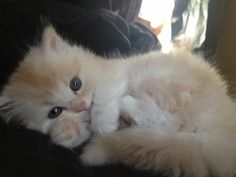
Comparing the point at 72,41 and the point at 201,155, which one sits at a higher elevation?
the point at 72,41

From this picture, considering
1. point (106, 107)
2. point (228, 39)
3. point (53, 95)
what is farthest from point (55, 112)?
point (228, 39)

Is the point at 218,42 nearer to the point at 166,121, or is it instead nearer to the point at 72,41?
the point at 72,41

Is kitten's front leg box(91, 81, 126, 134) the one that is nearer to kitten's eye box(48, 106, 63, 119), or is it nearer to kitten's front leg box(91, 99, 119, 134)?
kitten's front leg box(91, 99, 119, 134)

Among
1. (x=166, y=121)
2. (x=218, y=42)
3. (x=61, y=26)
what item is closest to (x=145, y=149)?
(x=166, y=121)

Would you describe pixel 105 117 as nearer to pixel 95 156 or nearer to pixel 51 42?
pixel 95 156

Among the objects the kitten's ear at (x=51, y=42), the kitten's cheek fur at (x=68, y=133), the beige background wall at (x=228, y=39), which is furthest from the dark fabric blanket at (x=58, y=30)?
the beige background wall at (x=228, y=39)

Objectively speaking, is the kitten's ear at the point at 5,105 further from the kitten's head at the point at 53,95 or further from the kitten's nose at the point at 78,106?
the kitten's nose at the point at 78,106

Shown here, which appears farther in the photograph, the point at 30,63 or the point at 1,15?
the point at 1,15
